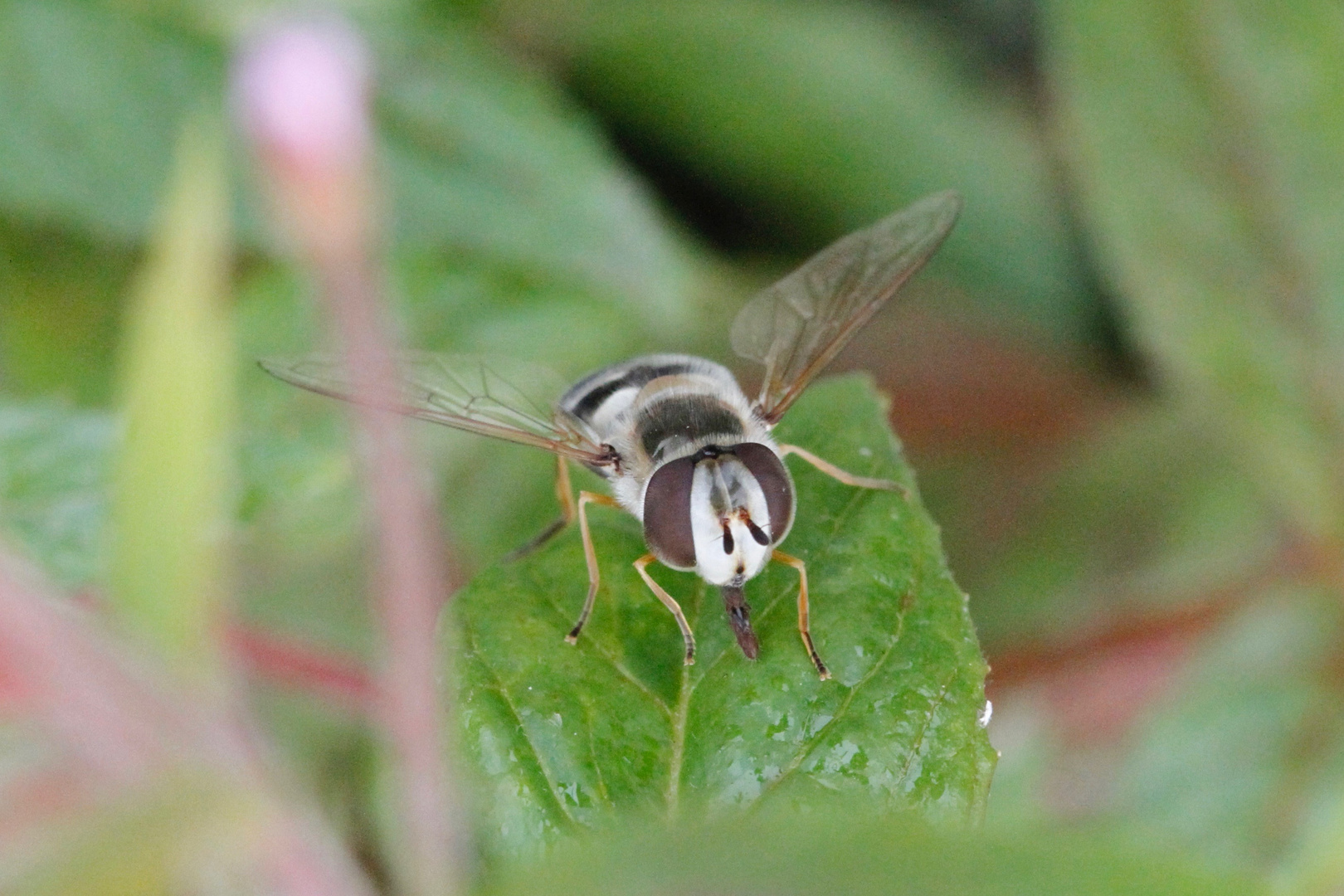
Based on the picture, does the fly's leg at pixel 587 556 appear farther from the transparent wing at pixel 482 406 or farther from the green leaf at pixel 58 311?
the green leaf at pixel 58 311

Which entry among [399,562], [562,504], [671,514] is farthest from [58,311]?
[399,562]

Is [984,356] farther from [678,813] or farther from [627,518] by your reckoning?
[678,813]

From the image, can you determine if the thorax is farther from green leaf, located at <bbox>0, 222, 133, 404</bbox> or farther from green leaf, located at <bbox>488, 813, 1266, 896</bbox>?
green leaf, located at <bbox>0, 222, 133, 404</bbox>

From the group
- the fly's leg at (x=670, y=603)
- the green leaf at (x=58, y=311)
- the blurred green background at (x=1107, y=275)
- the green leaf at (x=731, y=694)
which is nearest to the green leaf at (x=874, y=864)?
the green leaf at (x=731, y=694)

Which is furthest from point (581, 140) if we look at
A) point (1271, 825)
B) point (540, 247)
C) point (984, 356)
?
point (1271, 825)

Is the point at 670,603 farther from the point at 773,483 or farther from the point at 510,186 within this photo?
the point at 510,186
